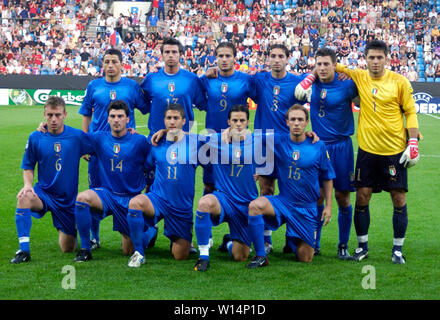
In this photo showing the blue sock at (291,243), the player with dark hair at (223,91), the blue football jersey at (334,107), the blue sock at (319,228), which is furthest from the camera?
the player with dark hair at (223,91)

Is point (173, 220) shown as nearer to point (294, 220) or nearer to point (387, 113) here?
point (294, 220)

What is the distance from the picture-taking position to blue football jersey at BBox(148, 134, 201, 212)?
20.7ft

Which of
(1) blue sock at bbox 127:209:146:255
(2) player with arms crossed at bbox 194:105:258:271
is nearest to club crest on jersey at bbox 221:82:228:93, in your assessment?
(2) player with arms crossed at bbox 194:105:258:271

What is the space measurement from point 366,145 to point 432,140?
1090 centimetres

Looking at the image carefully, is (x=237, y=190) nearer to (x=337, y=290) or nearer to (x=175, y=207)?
(x=175, y=207)

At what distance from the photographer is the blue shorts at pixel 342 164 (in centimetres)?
650

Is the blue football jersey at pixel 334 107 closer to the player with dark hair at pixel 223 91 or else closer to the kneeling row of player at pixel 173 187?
the kneeling row of player at pixel 173 187

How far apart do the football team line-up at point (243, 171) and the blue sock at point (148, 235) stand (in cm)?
2

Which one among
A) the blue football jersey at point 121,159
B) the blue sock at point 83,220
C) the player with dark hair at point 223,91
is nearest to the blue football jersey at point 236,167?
the player with dark hair at point 223,91

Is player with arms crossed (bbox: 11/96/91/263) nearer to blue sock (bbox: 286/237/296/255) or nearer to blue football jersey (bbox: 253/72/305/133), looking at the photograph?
blue football jersey (bbox: 253/72/305/133)

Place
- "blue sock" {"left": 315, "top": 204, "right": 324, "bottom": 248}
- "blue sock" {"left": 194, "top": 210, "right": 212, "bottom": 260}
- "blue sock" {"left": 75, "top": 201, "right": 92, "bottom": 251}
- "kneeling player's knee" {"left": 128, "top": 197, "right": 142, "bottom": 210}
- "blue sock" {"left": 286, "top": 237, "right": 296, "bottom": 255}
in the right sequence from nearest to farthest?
1. "blue sock" {"left": 194, "top": 210, "right": 212, "bottom": 260}
2. "kneeling player's knee" {"left": 128, "top": 197, "right": 142, "bottom": 210}
3. "blue sock" {"left": 75, "top": 201, "right": 92, "bottom": 251}
4. "blue sock" {"left": 286, "top": 237, "right": 296, "bottom": 255}
5. "blue sock" {"left": 315, "top": 204, "right": 324, "bottom": 248}

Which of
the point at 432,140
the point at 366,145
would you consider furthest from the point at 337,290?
the point at 432,140

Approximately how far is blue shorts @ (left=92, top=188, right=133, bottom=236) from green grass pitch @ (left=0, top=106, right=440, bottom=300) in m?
0.31

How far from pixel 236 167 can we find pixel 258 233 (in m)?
0.71
